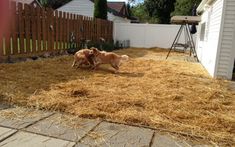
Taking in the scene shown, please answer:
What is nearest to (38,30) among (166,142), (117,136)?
(117,136)

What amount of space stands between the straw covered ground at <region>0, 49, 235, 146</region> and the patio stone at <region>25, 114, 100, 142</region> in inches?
7.3

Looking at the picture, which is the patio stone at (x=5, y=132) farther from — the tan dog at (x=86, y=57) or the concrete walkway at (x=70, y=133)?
the tan dog at (x=86, y=57)

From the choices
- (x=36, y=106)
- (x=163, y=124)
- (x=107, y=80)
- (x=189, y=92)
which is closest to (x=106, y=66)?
(x=107, y=80)

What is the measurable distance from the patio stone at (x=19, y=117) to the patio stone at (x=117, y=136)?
775 mm

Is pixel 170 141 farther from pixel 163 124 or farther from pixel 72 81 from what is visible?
pixel 72 81

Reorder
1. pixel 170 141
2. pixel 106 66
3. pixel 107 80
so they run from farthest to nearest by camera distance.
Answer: pixel 106 66 → pixel 107 80 → pixel 170 141

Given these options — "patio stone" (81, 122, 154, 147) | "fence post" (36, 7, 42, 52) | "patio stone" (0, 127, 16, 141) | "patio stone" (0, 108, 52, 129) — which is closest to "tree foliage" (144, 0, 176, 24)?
"fence post" (36, 7, 42, 52)

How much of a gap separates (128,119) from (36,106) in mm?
1298

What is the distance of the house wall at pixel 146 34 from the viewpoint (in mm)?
17188

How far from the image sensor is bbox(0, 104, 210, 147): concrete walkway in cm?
242

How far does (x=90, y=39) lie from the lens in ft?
41.8

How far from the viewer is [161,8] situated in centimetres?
2512

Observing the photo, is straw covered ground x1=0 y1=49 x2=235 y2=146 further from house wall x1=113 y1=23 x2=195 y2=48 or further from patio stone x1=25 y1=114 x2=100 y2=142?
house wall x1=113 y1=23 x2=195 y2=48

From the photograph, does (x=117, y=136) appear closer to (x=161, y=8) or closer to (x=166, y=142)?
(x=166, y=142)
